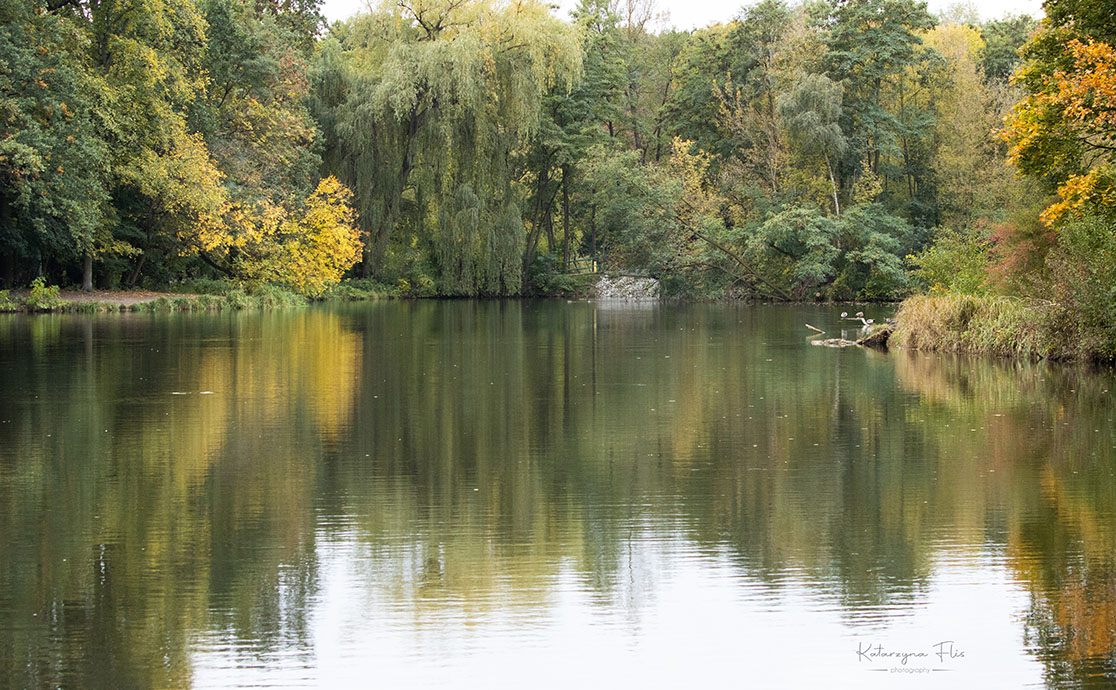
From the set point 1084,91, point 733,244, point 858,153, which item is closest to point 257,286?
point 733,244

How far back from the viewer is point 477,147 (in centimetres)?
4628

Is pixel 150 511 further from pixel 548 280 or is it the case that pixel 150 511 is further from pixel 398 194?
pixel 548 280

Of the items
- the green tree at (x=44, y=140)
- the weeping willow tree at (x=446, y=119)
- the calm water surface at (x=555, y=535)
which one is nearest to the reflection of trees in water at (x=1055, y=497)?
the calm water surface at (x=555, y=535)

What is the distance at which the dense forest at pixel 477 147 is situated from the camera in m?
36.2

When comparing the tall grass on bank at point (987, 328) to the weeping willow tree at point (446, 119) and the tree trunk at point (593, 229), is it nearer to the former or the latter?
the weeping willow tree at point (446, 119)

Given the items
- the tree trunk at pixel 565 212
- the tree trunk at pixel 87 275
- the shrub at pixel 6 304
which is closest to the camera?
the shrub at pixel 6 304

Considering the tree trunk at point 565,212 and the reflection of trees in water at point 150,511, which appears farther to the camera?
the tree trunk at point 565,212

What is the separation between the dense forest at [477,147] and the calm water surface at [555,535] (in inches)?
826

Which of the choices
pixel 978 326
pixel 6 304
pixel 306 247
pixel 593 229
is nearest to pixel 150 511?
pixel 978 326

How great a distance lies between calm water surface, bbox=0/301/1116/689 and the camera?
4.90 m

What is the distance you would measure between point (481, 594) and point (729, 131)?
169 ft

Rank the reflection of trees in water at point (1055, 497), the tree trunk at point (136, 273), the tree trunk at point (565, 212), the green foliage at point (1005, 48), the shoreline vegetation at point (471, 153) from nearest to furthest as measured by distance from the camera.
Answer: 1. the reflection of trees in water at point (1055, 497)
2. the shoreline vegetation at point (471, 153)
3. the tree trunk at point (136, 273)
4. the green foliage at point (1005, 48)
5. the tree trunk at point (565, 212)

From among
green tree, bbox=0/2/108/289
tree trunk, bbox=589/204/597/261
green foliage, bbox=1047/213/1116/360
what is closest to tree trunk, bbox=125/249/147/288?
green tree, bbox=0/2/108/289

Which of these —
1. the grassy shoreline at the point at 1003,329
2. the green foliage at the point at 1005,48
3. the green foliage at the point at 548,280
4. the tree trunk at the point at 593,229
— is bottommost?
the grassy shoreline at the point at 1003,329
